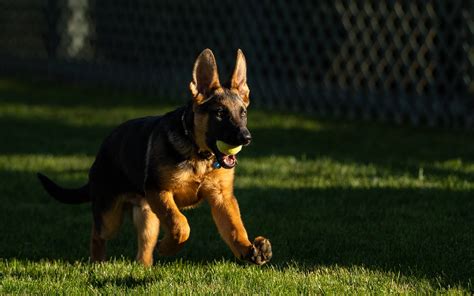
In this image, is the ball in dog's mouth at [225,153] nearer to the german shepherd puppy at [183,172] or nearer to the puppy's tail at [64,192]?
the german shepherd puppy at [183,172]

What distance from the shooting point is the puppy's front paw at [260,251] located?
3674 mm

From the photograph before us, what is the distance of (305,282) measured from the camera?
3779 mm

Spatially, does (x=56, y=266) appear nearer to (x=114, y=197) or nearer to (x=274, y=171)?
(x=114, y=197)

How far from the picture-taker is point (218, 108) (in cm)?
396

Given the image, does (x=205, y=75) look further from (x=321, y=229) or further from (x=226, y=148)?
(x=321, y=229)

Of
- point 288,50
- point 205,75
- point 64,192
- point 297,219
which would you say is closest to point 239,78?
point 205,75

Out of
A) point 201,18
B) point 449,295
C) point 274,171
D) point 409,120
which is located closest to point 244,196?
point 274,171

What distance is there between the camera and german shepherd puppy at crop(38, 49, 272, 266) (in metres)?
3.89

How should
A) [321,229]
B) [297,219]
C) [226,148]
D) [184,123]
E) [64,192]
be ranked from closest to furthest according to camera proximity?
[226,148] < [184,123] < [64,192] < [321,229] < [297,219]

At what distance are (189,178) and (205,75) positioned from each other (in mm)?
467

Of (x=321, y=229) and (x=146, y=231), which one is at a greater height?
(x=146, y=231)

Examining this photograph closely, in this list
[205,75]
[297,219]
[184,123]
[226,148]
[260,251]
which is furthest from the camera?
[297,219]

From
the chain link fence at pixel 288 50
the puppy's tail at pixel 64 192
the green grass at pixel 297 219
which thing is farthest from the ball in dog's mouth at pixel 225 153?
the chain link fence at pixel 288 50

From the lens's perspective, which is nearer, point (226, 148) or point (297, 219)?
point (226, 148)
